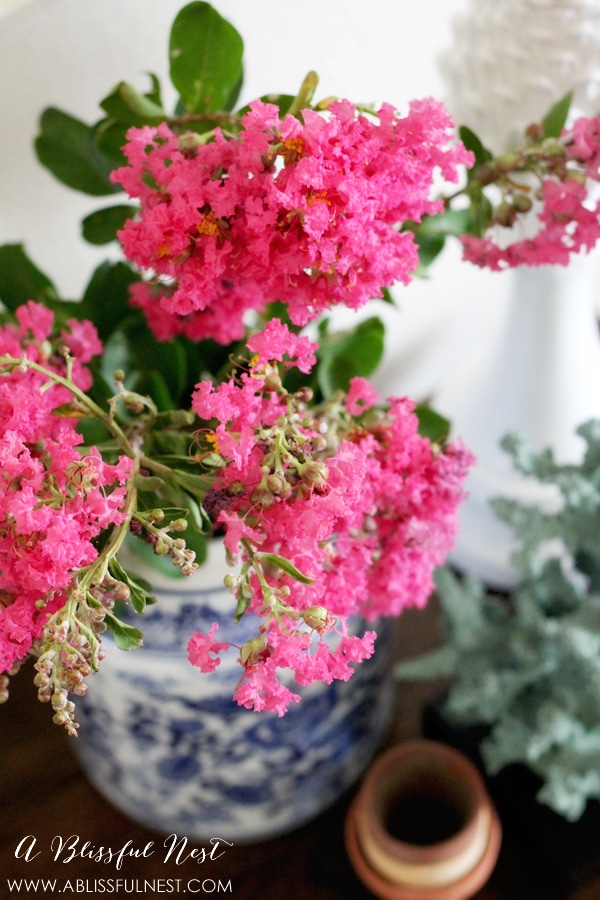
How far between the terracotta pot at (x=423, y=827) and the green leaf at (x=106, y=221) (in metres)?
0.40

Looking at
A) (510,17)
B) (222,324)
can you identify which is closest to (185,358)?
(222,324)

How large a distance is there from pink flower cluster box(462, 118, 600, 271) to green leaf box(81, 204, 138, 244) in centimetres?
22

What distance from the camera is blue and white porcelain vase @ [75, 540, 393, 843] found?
450 mm

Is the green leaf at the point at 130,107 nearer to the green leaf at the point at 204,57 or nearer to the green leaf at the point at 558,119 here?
the green leaf at the point at 204,57

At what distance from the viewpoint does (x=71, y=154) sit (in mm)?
500

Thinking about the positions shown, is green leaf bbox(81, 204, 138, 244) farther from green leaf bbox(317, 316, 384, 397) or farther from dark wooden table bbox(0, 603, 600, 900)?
dark wooden table bbox(0, 603, 600, 900)

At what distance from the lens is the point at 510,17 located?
0.50m

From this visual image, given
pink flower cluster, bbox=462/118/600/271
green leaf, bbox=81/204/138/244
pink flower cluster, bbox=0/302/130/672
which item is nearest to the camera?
pink flower cluster, bbox=0/302/130/672

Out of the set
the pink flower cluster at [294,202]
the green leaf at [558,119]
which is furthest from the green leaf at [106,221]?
the green leaf at [558,119]

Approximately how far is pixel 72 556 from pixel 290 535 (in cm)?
8

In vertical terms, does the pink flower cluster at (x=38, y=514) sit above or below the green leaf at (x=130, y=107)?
below

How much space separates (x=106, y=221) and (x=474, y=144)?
0.76 ft

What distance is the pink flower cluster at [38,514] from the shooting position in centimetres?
26

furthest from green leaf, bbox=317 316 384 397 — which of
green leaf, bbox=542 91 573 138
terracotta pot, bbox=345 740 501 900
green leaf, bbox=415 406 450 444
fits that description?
terracotta pot, bbox=345 740 501 900
